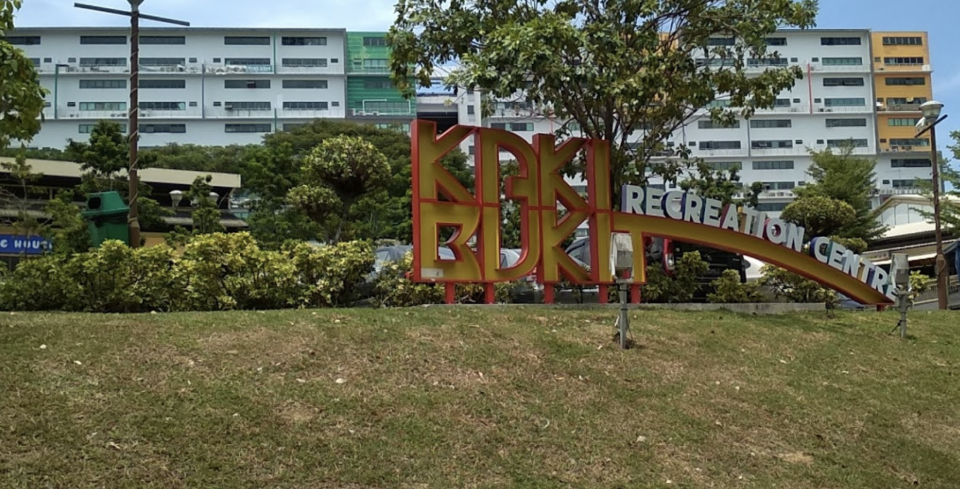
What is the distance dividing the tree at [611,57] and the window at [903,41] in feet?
233

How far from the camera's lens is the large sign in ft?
33.9

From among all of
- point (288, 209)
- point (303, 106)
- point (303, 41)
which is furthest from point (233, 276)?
point (303, 41)

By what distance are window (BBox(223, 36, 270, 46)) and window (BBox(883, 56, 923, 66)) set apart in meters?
60.1

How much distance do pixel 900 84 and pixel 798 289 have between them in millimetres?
71093

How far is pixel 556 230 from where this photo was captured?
11219 millimetres

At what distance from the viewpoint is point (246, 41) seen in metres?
72.9

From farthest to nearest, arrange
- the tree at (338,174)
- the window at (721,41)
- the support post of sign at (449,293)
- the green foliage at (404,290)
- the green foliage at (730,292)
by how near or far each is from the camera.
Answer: the tree at (338,174) → the window at (721,41) → the green foliage at (730,292) → the green foliage at (404,290) → the support post of sign at (449,293)

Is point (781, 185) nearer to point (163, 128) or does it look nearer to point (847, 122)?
point (847, 122)

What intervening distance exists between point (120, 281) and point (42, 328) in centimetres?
252

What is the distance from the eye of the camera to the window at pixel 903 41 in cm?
7481

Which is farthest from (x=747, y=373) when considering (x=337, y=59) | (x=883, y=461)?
(x=337, y=59)

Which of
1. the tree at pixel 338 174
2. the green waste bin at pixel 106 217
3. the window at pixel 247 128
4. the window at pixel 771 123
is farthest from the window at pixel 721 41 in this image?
the window at pixel 247 128

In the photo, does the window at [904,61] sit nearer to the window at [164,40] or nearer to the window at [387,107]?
the window at [387,107]

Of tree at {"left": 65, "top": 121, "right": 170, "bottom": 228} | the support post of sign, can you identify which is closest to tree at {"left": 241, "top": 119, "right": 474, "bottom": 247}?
tree at {"left": 65, "top": 121, "right": 170, "bottom": 228}
